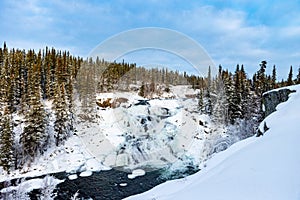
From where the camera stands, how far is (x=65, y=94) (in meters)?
34.1

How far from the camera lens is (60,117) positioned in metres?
32.0

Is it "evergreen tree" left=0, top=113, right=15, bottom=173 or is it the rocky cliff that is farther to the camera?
"evergreen tree" left=0, top=113, right=15, bottom=173

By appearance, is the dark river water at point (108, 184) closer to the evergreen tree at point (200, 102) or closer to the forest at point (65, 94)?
the forest at point (65, 94)

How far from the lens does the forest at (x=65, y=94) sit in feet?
94.6

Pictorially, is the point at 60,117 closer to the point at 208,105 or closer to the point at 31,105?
the point at 31,105

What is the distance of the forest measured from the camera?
94.6ft

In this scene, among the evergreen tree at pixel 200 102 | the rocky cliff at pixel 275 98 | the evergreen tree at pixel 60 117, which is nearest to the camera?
the rocky cliff at pixel 275 98

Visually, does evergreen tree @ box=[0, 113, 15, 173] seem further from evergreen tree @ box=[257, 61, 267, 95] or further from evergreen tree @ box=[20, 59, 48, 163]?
evergreen tree @ box=[257, 61, 267, 95]

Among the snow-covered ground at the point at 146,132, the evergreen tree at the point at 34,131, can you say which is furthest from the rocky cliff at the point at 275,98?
the evergreen tree at the point at 34,131

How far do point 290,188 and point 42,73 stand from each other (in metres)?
46.6

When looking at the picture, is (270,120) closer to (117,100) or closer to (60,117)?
(117,100)

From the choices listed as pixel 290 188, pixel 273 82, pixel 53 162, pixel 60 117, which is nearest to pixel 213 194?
pixel 290 188

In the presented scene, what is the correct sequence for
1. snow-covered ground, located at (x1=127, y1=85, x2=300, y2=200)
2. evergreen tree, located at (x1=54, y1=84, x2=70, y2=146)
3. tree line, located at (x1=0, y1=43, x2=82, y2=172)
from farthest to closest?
evergreen tree, located at (x1=54, y1=84, x2=70, y2=146), tree line, located at (x1=0, y1=43, x2=82, y2=172), snow-covered ground, located at (x1=127, y1=85, x2=300, y2=200)

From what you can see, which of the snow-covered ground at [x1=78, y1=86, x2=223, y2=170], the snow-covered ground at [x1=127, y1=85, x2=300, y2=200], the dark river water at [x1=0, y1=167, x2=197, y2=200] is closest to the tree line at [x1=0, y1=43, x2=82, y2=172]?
the snow-covered ground at [x1=78, y1=86, x2=223, y2=170]
